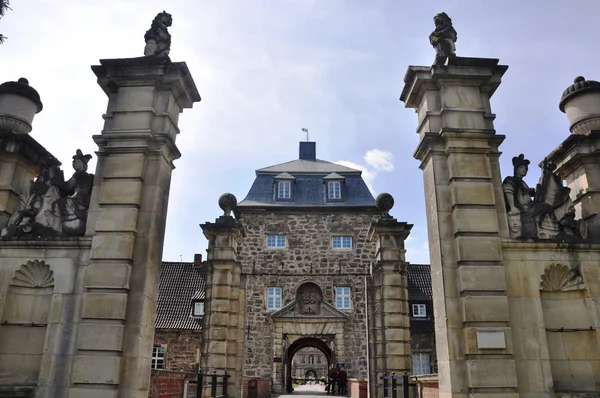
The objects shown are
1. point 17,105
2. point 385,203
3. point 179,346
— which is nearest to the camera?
point 17,105

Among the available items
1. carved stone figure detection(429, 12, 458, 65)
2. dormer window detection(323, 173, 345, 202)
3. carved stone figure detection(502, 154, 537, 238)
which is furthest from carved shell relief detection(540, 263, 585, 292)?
dormer window detection(323, 173, 345, 202)

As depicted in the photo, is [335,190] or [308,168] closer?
[335,190]

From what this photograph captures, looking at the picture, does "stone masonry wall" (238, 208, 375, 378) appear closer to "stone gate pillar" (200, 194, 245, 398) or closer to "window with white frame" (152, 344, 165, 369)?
"window with white frame" (152, 344, 165, 369)

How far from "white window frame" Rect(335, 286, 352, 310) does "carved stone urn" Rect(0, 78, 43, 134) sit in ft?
68.7

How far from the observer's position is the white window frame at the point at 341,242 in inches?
1088

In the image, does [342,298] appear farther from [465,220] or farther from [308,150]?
[465,220]

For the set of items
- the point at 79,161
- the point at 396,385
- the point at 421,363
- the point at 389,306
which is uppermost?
the point at 79,161

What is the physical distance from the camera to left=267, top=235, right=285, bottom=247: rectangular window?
2769 centimetres

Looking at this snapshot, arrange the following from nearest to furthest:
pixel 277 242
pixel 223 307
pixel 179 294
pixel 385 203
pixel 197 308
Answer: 1. pixel 223 307
2. pixel 385 203
3. pixel 277 242
4. pixel 197 308
5. pixel 179 294

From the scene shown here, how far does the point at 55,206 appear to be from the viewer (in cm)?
677

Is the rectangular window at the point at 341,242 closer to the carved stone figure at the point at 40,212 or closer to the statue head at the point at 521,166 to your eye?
the statue head at the point at 521,166

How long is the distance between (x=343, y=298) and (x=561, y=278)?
2081 centimetres

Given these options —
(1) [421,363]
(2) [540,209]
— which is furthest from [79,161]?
(1) [421,363]

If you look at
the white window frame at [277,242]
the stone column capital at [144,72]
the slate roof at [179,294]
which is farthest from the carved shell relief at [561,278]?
the slate roof at [179,294]
